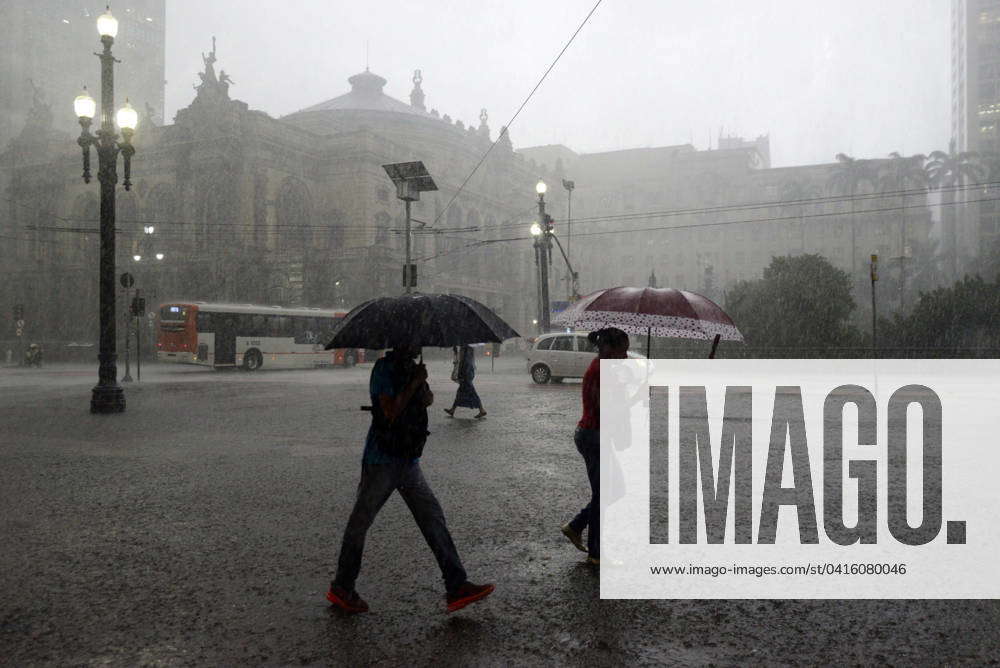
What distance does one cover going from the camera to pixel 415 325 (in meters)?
4.45

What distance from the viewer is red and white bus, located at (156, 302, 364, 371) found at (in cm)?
3150

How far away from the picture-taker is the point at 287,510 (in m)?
7.18

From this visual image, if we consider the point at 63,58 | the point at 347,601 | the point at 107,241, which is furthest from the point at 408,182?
the point at 63,58

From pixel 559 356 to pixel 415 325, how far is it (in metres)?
19.3

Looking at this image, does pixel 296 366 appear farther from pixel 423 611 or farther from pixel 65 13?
pixel 65 13

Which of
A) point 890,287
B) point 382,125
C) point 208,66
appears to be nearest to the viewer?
point 208,66

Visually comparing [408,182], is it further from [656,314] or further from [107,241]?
[656,314]

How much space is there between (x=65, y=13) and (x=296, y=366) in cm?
11120

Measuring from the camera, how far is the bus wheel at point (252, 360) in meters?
33.2

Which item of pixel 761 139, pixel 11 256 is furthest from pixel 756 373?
pixel 761 139

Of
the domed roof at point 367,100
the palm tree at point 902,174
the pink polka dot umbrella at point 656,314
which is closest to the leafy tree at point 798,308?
the pink polka dot umbrella at point 656,314

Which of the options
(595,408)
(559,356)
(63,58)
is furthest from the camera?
(63,58)

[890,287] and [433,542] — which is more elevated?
[890,287]

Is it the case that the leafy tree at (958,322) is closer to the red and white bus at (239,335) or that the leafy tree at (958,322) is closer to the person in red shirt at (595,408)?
the red and white bus at (239,335)
